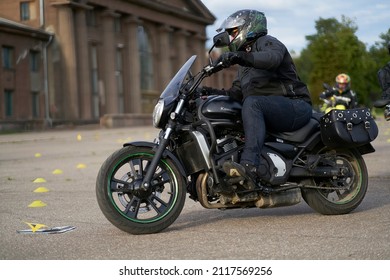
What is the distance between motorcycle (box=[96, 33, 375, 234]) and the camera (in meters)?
5.60

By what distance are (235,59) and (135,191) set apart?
4.19 ft

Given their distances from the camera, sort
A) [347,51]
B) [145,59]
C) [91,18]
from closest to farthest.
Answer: [347,51]
[91,18]
[145,59]

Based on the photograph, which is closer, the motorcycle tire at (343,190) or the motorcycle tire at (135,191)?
the motorcycle tire at (135,191)

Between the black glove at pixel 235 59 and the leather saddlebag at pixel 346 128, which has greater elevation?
the black glove at pixel 235 59

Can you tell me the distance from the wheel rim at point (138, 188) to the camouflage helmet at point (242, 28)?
47.6 inches

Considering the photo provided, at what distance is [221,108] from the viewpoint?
19.1 ft

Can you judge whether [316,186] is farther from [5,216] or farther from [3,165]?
[3,165]

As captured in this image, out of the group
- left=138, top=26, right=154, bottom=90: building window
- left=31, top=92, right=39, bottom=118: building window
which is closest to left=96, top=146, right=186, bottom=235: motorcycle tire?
left=31, top=92, right=39, bottom=118: building window

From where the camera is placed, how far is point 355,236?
208 inches

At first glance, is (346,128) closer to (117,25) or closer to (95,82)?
(95,82)

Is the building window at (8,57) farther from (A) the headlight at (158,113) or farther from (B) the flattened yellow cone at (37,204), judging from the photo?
(A) the headlight at (158,113)

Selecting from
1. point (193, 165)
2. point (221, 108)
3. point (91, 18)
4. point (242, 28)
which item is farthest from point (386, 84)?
point (91, 18)

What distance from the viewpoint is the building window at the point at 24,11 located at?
5653cm

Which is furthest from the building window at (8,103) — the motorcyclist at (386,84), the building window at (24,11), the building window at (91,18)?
the motorcyclist at (386,84)
